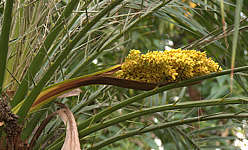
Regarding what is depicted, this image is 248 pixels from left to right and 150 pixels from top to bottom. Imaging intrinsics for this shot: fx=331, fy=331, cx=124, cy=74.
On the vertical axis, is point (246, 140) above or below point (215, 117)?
below

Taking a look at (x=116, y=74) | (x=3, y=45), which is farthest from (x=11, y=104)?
(x=116, y=74)

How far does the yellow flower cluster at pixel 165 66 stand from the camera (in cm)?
76

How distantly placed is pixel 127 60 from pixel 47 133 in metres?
0.42

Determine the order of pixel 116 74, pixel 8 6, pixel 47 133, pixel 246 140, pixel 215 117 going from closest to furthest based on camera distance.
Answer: pixel 8 6 → pixel 116 74 → pixel 215 117 → pixel 47 133 → pixel 246 140

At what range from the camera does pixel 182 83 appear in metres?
0.79

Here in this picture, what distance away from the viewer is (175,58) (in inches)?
30.1

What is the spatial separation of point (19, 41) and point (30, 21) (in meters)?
0.09

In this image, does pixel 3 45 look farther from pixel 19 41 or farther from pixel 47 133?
pixel 47 133

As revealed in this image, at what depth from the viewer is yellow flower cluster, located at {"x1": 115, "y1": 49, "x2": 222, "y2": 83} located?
76 centimetres

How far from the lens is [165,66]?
2.49 ft

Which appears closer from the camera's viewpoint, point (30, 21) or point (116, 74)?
point (116, 74)

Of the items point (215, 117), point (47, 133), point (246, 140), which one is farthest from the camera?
point (246, 140)

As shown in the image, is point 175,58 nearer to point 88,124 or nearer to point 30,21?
point 88,124

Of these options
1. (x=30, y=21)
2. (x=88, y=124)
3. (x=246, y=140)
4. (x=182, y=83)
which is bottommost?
(x=246, y=140)
